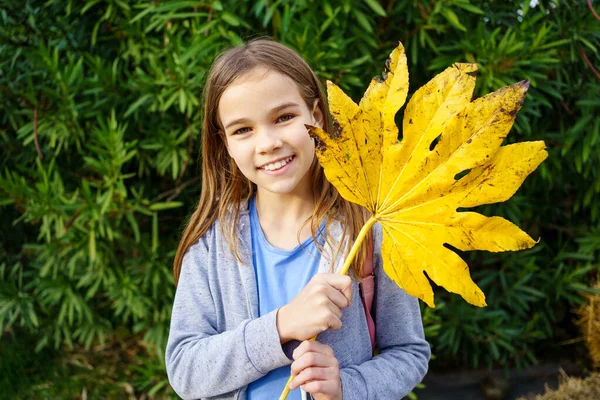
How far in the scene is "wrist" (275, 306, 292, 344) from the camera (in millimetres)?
1007

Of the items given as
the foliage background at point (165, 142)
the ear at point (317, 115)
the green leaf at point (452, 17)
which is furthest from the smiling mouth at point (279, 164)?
the green leaf at point (452, 17)

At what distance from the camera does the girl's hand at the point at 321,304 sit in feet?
3.04

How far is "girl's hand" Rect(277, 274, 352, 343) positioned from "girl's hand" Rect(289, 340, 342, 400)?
0.03m

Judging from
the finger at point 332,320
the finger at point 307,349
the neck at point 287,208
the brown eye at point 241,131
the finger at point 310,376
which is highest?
the brown eye at point 241,131

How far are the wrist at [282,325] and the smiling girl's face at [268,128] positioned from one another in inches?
9.0

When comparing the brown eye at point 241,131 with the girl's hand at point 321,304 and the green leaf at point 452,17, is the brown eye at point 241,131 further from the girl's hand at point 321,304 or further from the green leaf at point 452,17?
the green leaf at point 452,17

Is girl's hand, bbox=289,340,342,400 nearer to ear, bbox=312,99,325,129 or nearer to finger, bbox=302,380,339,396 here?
finger, bbox=302,380,339,396


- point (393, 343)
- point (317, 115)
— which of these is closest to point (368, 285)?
point (393, 343)

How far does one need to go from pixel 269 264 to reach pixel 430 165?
0.47 meters

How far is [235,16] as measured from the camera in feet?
6.23

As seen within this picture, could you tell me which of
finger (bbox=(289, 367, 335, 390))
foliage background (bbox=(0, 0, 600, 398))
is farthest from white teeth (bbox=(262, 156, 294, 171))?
foliage background (bbox=(0, 0, 600, 398))

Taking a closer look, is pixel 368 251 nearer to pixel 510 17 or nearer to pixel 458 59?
pixel 458 59

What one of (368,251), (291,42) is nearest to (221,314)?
(368,251)

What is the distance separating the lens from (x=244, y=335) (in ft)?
3.49
